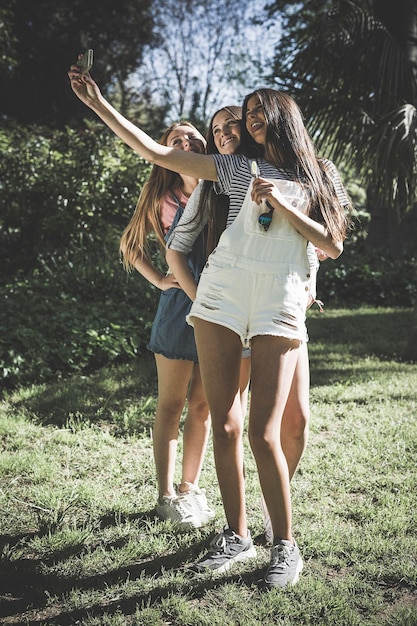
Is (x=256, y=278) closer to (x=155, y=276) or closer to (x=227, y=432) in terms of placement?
(x=227, y=432)

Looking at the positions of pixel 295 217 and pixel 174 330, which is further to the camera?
pixel 174 330

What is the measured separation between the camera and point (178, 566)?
265 centimetres

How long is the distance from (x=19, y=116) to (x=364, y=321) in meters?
9.89

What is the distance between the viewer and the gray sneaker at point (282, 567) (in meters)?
2.41

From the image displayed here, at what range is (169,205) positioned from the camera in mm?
3049

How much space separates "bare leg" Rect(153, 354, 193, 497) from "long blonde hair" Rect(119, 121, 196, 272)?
0.53m

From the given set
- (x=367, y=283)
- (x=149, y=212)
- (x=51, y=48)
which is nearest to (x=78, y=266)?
(x=367, y=283)

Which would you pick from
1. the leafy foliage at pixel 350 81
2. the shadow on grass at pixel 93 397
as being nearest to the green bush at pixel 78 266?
the shadow on grass at pixel 93 397

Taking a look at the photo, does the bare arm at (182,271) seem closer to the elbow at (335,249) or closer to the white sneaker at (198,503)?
the elbow at (335,249)

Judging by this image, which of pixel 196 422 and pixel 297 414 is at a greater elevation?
pixel 297 414

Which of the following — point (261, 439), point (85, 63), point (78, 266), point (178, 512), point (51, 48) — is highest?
point (51, 48)

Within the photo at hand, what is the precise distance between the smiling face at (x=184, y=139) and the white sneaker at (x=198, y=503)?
1.64 m

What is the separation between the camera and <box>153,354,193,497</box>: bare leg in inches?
119

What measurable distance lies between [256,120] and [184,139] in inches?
25.6
